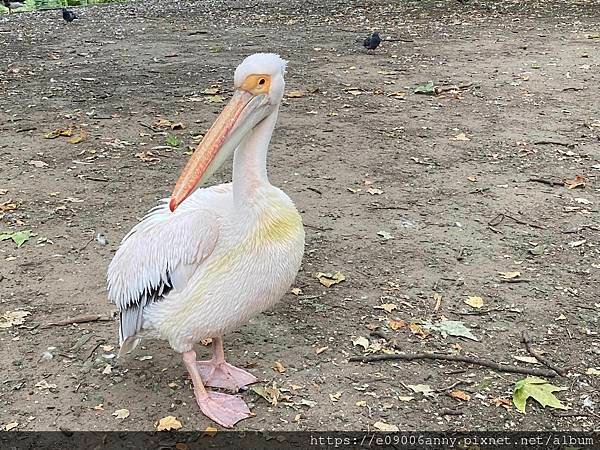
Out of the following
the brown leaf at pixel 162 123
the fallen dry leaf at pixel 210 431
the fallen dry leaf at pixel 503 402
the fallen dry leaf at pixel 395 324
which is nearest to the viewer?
the fallen dry leaf at pixel 210 431

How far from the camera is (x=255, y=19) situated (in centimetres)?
984

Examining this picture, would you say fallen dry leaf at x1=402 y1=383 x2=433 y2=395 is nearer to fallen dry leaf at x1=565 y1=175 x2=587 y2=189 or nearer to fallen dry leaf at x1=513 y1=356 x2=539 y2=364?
fallen dry leaf at x1=513 y1=356 x2=539 y2=364

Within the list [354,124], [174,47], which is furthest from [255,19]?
[354,124]

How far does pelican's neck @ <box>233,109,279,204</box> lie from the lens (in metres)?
2.52

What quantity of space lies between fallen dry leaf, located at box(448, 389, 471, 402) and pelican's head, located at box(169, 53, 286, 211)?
3.99ft

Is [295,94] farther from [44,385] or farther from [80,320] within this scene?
[44,385]

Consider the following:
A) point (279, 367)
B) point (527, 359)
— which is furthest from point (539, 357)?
point (279, 367)

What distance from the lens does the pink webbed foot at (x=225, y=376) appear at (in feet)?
9.09

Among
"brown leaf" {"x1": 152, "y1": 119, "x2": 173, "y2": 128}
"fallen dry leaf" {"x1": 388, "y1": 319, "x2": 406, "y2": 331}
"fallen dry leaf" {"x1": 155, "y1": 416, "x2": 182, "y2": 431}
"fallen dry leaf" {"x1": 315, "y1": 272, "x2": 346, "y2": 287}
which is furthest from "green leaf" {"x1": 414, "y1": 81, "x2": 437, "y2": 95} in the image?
"fallen dry leaf" {"x1": 155, "y1": 416, "x2": 182, "y2": 431}

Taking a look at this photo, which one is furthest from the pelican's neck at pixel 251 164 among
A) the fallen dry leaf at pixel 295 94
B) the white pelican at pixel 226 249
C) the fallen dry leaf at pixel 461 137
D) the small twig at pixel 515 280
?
the fallen dry leaf at pixel 295 94

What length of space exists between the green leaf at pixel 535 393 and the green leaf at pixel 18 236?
2.60 m

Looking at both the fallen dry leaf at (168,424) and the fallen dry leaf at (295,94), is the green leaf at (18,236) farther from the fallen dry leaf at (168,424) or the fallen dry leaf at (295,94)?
the fallen dry leaf at (295,94)

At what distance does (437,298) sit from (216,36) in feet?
20.7

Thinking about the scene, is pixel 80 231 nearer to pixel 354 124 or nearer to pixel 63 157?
pixel 63 157
